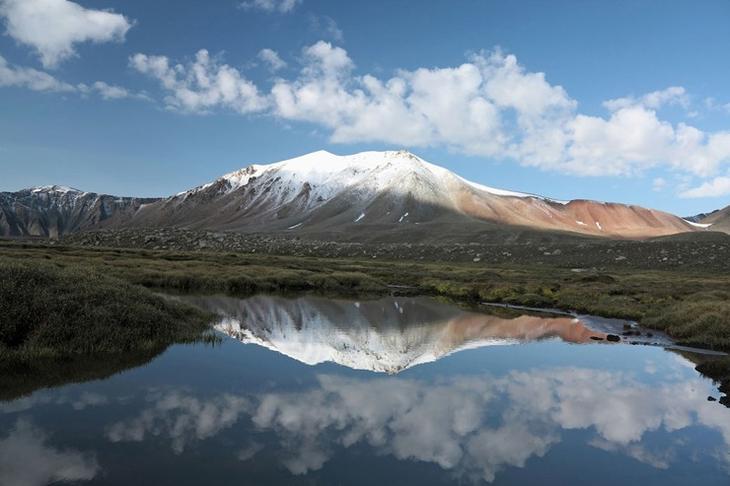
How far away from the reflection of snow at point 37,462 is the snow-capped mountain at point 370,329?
12.4 metres

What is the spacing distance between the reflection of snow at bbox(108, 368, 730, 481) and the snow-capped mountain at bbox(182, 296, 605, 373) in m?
4.43

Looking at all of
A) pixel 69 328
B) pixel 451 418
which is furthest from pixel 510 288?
pixel 69 328

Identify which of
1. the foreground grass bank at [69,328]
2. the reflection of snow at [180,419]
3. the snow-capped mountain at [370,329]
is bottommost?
the snow-capped mountain at [370,329]

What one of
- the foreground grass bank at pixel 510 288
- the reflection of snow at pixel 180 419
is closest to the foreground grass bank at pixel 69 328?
the reflection of snow at pixel 180 419

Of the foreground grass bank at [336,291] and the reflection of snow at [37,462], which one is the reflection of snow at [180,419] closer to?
the reflection of snow at [37,462]

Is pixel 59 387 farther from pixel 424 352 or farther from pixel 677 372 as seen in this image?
pixel 677 372

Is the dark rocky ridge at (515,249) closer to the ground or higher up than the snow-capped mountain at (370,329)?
higher up

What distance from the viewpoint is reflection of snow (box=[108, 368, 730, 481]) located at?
48.4 ft

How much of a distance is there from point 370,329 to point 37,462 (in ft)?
77.2

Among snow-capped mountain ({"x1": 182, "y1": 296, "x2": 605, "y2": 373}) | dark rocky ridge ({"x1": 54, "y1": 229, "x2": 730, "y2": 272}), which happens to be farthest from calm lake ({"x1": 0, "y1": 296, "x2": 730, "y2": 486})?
dark rocky ridge ({"x1": 54, "y1": 229, "x2": 730, "y2": 272})

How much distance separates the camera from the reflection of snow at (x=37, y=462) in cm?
1168

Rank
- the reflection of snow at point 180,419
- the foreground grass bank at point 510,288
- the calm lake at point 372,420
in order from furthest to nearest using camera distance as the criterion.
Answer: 1. the foreground grass bank at point 510,288
2. the reflection of snow at point 180,419
3. the calm lake at point 372,420

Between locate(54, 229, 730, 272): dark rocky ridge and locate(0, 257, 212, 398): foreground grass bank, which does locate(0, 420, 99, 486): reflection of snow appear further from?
locate(54, 229, 730, 272): dark rocky ridge

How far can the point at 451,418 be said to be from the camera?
17688 mm
